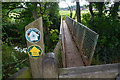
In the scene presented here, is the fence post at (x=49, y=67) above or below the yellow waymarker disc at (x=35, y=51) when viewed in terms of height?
below

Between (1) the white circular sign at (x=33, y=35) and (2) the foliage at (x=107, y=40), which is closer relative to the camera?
(1) the white circular sign at (x=33, y=35)

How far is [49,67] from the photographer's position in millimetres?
1190

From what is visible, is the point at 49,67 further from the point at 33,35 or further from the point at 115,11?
the point at 115,11

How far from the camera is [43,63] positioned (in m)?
1.18

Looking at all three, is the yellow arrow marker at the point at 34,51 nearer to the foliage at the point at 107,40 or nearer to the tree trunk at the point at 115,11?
the foliage at the point at 107,40

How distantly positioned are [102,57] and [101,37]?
1342 millimetres

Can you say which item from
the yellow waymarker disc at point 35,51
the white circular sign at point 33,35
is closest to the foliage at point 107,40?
the yellow waymarker disc at point 35,51

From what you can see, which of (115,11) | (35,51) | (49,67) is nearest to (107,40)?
(115,11)

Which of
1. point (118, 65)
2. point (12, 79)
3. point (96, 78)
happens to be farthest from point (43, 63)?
point (118, 65)

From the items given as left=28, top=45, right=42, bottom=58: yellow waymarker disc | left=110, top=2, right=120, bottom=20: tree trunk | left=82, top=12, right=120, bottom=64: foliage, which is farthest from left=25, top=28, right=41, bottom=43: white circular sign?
left=110, top=2, right=120, bottom=20: tree trunk

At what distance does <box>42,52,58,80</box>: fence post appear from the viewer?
1173 millimetres

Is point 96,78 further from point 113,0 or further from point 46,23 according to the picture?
point 113,0

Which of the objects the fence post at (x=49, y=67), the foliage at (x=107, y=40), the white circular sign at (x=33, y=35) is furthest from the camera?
the foliage at (x=107, y=40)

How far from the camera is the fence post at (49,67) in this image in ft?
3.85
